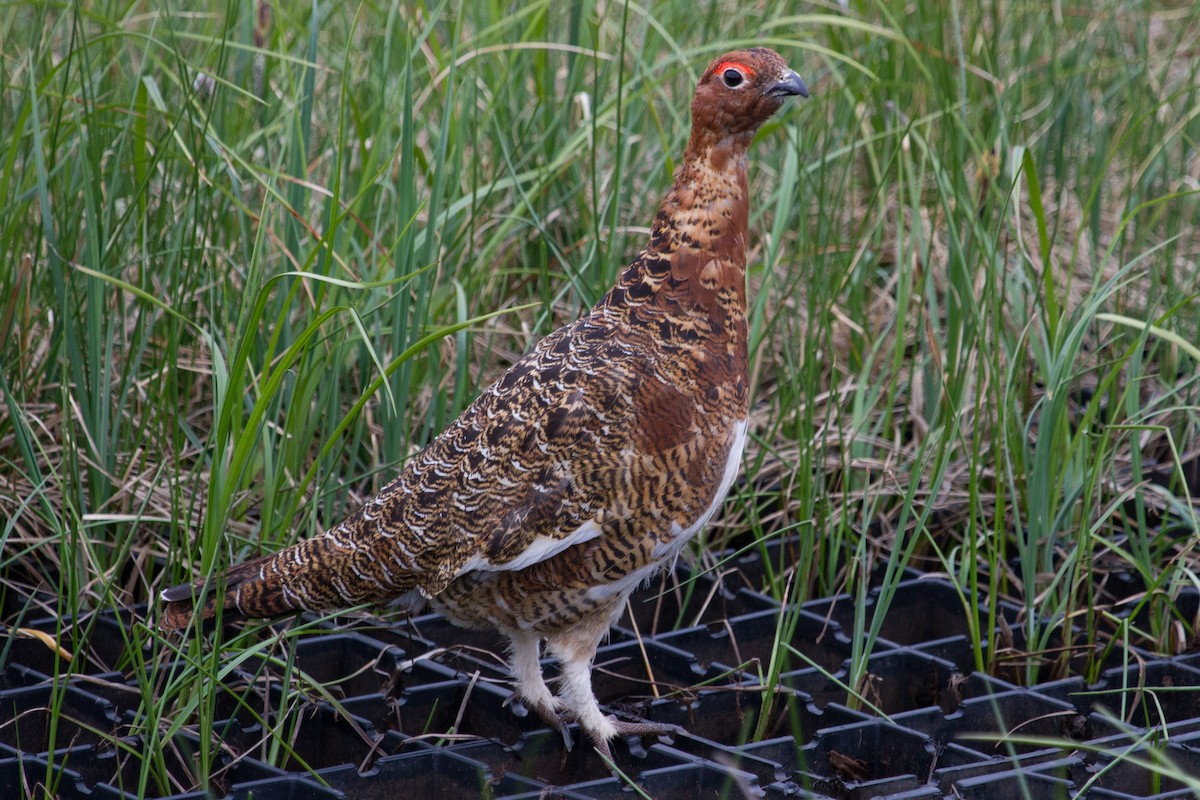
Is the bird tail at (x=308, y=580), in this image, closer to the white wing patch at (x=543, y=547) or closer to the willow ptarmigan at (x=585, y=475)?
the willow ptarmigan at (x=585, y=475)

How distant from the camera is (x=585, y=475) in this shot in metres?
2.91

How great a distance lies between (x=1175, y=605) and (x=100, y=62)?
3.52 meters

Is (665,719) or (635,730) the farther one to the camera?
(665,719)

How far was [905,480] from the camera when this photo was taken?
3.84 m

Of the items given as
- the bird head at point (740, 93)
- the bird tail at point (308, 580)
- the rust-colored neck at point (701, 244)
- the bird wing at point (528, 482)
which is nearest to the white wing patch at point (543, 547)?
the bird wing at point (528, 482)

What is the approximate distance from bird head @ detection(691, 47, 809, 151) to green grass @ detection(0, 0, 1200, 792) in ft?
0.89

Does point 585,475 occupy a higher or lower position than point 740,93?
lower

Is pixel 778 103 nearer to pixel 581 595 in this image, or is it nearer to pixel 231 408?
pixel 581 595

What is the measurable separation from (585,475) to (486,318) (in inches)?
24.4

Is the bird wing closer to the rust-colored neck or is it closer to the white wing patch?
the white wing patch

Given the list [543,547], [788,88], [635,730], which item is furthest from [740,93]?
[635,730]

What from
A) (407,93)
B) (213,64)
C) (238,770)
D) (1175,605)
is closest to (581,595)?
(238,770)

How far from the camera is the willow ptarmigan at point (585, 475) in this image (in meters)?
2.90

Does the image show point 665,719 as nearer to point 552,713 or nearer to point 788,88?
point 552,713
